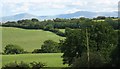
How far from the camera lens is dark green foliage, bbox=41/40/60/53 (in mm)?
50391

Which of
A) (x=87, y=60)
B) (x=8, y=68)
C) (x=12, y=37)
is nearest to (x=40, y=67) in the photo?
(x=8, y=68)

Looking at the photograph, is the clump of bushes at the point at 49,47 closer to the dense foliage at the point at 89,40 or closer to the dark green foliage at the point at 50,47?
the dark green foliage at the point at 50,47

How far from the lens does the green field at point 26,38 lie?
52531mm

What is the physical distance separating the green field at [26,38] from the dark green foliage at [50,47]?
3.37ft

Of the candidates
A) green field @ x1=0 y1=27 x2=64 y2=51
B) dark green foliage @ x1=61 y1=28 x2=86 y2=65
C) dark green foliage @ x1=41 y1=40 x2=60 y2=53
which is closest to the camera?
dark green foliage @ x1=61 y1=28 x2=86 y2=65

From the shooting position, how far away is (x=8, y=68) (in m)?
23.2

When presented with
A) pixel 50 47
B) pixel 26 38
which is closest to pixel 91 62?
pixel 50 47

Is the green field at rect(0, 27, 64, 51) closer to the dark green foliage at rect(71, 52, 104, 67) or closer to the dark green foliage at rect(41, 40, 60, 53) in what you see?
the dark green foliage at rect(41, 40, 60, 53)

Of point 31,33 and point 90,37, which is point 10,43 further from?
point 90,37

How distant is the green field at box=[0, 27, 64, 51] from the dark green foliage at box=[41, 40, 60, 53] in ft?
3.37

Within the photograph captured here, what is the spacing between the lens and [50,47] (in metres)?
52.1

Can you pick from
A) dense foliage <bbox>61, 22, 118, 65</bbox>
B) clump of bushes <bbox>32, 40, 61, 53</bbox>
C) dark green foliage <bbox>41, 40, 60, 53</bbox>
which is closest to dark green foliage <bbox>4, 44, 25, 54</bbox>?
clump of bushes <bbox>32, 40, 61, 53</bbox>

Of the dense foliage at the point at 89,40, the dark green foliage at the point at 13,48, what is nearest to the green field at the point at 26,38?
the dark green foliage at the point at 13,48

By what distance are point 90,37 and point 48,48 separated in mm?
23418
